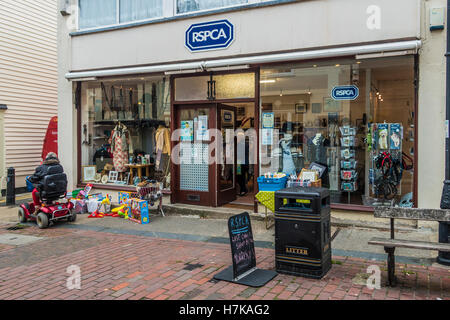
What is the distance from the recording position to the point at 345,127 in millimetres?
8266

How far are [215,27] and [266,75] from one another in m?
1.57

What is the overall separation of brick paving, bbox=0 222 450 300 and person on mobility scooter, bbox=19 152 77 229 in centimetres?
135

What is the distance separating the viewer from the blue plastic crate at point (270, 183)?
7.85 m

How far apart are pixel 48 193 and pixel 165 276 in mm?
4325

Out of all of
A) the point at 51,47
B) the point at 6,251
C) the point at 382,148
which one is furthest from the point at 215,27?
the point at 51,47

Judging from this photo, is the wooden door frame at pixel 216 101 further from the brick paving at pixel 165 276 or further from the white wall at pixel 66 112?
the white wall at pixel 66 112

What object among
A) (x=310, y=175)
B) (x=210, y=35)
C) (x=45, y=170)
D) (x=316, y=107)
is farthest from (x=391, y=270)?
(x=45, y=170)

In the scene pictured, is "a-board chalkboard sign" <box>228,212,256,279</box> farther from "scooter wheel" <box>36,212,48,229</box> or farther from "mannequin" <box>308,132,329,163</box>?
"scooter wheel" <box>36,212,48,229</box>

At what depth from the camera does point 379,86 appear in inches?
321

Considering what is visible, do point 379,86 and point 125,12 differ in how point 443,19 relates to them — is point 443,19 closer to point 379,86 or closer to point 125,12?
point 379,86

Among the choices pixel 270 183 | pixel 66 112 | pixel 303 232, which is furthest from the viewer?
pixel 66 112

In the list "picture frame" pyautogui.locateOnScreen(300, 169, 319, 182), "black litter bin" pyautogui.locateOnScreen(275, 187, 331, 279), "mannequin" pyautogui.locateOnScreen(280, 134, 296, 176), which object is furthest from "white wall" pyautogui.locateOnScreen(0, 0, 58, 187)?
"black litter bin" pyautogui.locateOnScreen(275, 187, 331, 279)

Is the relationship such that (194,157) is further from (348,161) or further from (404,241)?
(404,241)

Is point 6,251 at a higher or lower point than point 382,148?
lower
